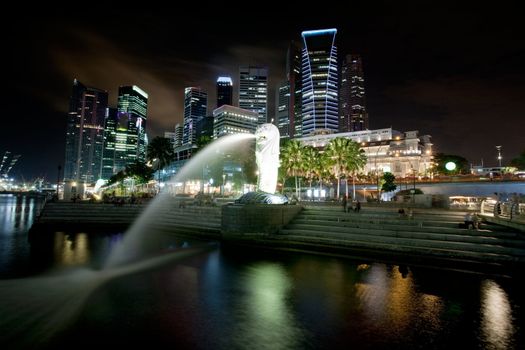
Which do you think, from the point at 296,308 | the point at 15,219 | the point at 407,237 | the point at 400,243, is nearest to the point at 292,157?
the point at 407,237

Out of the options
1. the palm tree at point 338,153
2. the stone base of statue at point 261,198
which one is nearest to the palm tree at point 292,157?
the palm tree at point 338,153

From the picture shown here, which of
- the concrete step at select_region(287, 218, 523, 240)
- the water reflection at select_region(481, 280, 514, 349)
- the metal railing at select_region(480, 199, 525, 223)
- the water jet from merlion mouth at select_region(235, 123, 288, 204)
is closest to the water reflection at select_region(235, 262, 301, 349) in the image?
the water reflection at select_region(481, 280, 514, 349)

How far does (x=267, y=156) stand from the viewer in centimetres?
2642

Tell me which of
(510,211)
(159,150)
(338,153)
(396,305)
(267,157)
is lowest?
(396,305)

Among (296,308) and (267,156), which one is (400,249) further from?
(267,156)

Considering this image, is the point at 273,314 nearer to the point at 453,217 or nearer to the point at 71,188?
the point at 453,217

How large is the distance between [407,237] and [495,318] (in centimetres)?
902

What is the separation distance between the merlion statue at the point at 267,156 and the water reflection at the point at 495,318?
16.7 m

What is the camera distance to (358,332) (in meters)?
8.86

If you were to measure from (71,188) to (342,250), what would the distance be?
1790 inches

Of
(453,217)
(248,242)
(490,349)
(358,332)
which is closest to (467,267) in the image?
(453,217)

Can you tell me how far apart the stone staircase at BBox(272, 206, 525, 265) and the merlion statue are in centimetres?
401

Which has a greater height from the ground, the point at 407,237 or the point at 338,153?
the point at 338,153

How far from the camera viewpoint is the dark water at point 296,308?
27.5 feet
